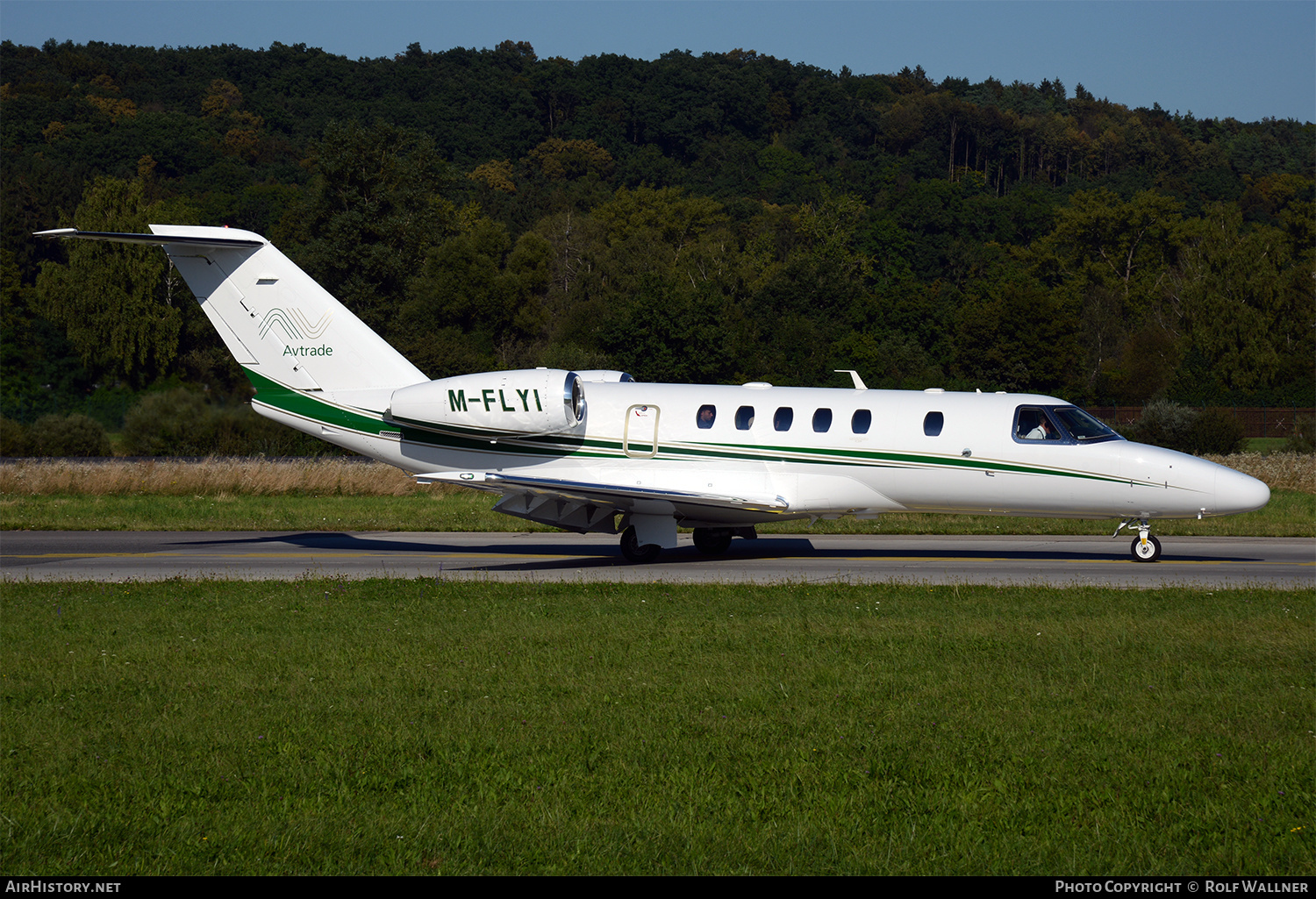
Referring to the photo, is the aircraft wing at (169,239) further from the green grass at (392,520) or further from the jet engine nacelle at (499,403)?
the green grass at (392,520)

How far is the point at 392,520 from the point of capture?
25.5 meters

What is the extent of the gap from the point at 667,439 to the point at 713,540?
2.42m

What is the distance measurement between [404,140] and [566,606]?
70.7 metres

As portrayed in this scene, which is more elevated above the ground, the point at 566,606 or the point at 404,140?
the point at 404,140

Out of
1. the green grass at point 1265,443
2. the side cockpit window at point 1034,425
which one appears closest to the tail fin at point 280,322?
the side cockpit window at point 1034,425

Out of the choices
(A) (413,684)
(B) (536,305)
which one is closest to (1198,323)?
(B) (536,305)

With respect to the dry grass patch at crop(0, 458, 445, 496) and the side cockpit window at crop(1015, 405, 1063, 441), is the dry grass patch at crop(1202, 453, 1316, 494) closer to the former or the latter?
the side cockpit window at crop(1015, 405, 1063, 441)

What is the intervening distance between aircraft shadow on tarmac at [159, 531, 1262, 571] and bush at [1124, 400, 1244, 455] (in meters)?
27.0

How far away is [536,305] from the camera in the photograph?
76.1 metres

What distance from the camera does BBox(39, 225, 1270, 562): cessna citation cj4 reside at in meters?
18.3

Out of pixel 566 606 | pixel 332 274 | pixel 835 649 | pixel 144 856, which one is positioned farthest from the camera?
pixel 332 274

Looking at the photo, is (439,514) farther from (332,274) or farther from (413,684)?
(332,274)

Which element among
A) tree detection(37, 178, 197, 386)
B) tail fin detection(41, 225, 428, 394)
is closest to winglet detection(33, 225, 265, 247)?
tail fin detection(41, 225, 428, 394)

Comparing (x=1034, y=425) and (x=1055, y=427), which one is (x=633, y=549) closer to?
(x=1034, y=425)
